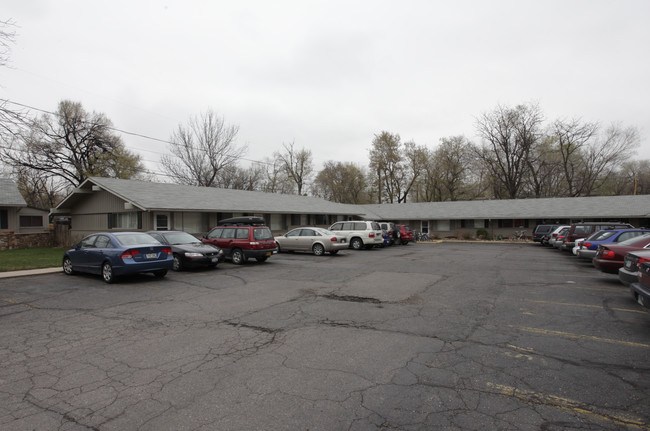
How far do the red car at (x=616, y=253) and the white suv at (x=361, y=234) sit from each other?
13288 mm

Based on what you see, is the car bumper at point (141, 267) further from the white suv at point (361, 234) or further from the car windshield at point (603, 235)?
the car windshield at point (603, 235)

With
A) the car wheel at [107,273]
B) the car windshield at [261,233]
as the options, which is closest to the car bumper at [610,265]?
the car windshield at [261,233]

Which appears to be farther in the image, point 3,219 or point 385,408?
point 3,219

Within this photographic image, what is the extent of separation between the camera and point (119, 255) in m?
10.1

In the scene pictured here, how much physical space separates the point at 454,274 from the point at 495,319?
5.72 metres

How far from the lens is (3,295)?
8852mm

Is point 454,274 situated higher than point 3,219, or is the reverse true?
point 3,219

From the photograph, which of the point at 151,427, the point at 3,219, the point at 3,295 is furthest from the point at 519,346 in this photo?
the point at 3,219

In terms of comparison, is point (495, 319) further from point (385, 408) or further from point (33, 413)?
point (33, 413)

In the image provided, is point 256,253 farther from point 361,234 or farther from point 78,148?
point 78,148

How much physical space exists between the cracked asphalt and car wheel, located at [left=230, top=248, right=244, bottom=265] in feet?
18.2

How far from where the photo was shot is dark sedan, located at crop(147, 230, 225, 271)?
41.3 ft

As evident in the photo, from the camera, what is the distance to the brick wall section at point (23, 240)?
870 inches

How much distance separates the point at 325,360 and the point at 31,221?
34.4 meters
